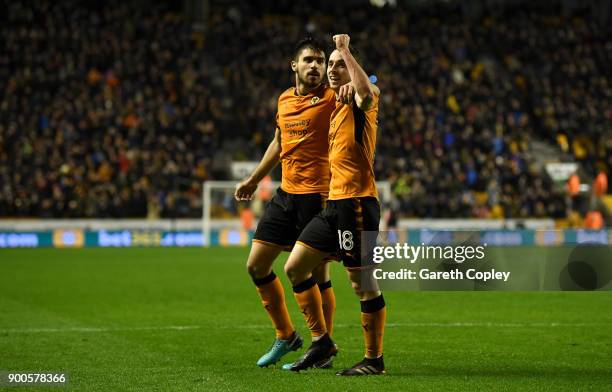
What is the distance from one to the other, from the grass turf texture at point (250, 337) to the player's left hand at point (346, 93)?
1.87m

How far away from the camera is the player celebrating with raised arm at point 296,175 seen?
7.72 m

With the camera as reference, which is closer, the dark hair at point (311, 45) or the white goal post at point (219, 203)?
the dark hair at point (311, 45)

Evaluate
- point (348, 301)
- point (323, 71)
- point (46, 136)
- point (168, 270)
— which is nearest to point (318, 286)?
point (323, 71)

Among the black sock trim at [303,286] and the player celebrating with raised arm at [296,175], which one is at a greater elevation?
the player celebrating with raised arm at [296,175]

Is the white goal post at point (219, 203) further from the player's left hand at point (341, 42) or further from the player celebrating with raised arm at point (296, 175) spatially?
the player's left hand at point (341, 42)

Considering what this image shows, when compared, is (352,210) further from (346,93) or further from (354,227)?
(346,93)

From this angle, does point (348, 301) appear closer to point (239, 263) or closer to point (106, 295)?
point (106, 295)

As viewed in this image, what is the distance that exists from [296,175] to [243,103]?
25675 millimetres

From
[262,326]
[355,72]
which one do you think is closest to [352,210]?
[355,72]

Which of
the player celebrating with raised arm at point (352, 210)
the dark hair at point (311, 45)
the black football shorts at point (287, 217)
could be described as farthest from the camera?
the black football shorts at point (287, 217)

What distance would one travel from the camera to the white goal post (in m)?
28.5

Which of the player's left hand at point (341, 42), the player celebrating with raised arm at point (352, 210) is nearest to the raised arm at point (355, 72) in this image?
the player's left hand at point (341, 42)

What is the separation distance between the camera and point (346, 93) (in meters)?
7.03

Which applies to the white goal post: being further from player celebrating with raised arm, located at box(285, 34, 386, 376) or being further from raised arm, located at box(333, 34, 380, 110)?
raised arm, located at box(333, 34, 380, 110)
